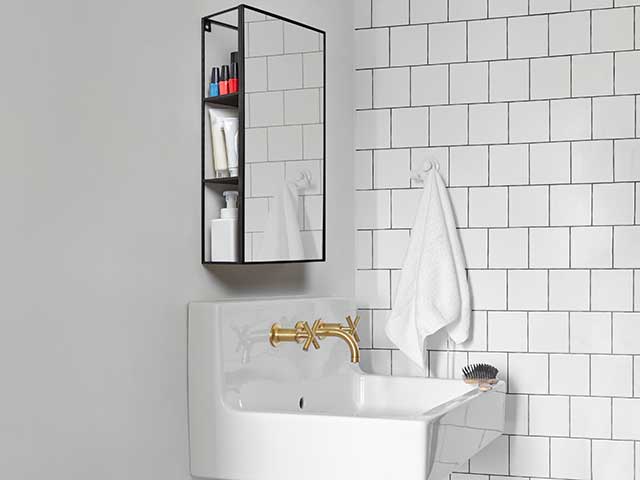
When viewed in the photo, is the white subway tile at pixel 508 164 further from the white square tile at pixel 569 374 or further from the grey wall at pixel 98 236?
the grey wall at pixel 98 236

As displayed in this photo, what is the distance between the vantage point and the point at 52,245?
1.54m

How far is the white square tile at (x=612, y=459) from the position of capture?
2.44 m

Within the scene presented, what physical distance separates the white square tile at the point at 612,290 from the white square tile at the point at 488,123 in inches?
18.0

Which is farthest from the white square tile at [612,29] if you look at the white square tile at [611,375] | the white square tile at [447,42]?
the white square tile at [611,375]

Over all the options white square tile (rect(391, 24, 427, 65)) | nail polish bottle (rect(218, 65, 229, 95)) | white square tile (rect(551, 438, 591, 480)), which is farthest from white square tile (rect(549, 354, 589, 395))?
nail polish bottle (rect(218, 65, 229, 95))

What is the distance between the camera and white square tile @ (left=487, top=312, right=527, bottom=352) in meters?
2.52

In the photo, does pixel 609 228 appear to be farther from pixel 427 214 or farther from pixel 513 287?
pixel 427 214

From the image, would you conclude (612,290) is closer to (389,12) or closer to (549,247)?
(549,247)

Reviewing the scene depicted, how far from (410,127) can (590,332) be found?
76 cm

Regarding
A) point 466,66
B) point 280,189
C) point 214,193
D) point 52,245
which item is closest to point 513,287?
point 466,66

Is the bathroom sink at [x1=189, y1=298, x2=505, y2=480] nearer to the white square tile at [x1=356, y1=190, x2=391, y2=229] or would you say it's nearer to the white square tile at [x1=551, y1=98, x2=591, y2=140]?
the white square tile at [x1=356, y1=190, x2=391, y2=229]

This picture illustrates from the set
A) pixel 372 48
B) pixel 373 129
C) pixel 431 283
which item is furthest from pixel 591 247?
pixel 372 48

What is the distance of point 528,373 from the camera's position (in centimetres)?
251

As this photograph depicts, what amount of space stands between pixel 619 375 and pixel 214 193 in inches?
47.9
